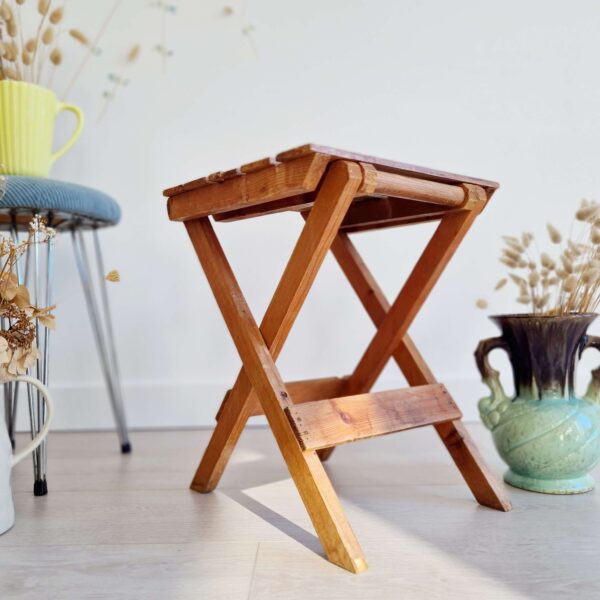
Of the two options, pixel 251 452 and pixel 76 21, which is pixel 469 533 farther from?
pixel 76 21

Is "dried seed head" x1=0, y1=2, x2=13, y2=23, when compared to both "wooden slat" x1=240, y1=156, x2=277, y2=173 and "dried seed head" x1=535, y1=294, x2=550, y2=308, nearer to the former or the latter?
"wooden slat" x1=240, y1=156, x2=277, y2=173

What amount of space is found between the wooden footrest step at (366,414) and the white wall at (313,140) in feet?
2.17

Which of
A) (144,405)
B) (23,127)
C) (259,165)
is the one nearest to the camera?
(259,165)

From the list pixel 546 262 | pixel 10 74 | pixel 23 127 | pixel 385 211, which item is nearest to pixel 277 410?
pixel 385 211

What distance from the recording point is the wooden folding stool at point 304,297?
2.22ft

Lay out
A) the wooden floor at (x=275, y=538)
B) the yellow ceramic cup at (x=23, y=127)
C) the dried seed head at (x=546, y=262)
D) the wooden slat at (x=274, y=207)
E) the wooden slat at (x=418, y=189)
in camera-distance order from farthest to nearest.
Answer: the yellow ceramic cup at (x=23, y=127), the dried seed head at (x=546, y=262), the wooden slat at (x=274, y=207), the wooden slat at (x=418, y=189), the wooden floor at (x=275, y=538)

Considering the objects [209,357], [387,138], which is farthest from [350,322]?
[387,138]

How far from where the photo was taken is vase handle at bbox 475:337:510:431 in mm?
958

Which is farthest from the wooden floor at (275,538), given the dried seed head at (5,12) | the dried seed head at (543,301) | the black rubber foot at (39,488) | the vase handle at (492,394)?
the dried seed head at (5,12)

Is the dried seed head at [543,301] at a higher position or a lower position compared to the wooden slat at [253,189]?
lower

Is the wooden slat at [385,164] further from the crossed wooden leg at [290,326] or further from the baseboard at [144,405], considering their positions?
→ the baseboard at [144,405]

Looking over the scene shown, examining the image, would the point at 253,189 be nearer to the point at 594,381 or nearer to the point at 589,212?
the point at 589,212

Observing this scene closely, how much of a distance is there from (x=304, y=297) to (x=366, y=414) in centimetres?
18

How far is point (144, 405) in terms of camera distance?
1462mm
